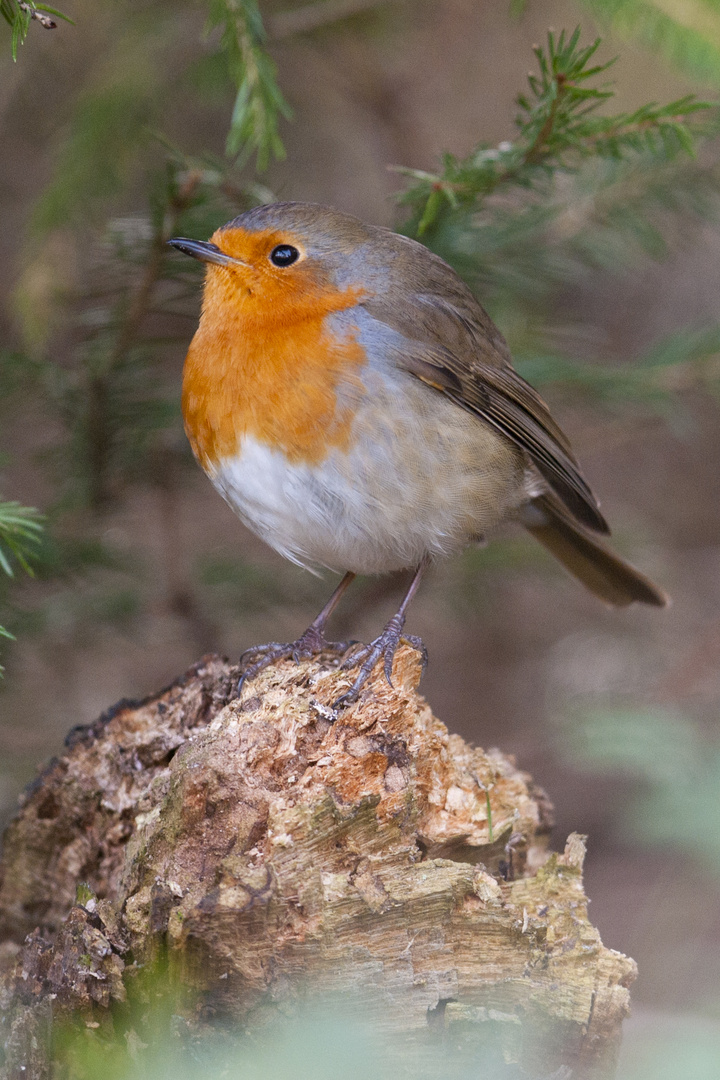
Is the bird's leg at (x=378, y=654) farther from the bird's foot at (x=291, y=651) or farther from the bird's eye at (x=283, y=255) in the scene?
the bird's eye at (x=283, y=255)

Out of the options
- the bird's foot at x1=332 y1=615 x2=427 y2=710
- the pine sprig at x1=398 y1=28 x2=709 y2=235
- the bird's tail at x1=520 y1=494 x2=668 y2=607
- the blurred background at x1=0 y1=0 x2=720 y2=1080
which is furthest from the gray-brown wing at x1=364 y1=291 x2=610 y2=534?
the bird's foot at x1=332 y1=615 x2=427 y2=710

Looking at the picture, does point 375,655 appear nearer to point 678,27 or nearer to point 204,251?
point 204,251

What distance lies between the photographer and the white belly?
109 inches

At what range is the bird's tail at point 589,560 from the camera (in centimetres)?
376

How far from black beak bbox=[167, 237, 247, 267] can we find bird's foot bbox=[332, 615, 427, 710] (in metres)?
1.14

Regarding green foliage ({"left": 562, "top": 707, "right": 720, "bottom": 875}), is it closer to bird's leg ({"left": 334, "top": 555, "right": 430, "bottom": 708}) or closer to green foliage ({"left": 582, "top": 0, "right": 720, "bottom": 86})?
bird's leg ({"left": 334, "top": 555, "right": 430, "bottom": 708})

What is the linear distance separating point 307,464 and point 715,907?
117 inches

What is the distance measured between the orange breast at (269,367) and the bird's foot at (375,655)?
0.52 metres

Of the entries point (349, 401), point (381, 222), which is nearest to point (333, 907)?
point (349, 401)

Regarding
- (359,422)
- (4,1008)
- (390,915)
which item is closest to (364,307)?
(359,422)

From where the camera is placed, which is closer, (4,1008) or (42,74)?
(4,1008)

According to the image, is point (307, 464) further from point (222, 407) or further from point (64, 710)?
point (64, 710)

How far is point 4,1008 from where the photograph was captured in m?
1.94

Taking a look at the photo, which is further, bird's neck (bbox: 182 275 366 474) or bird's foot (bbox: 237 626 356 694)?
bird's foot (bbox: 237 626 356 694)
